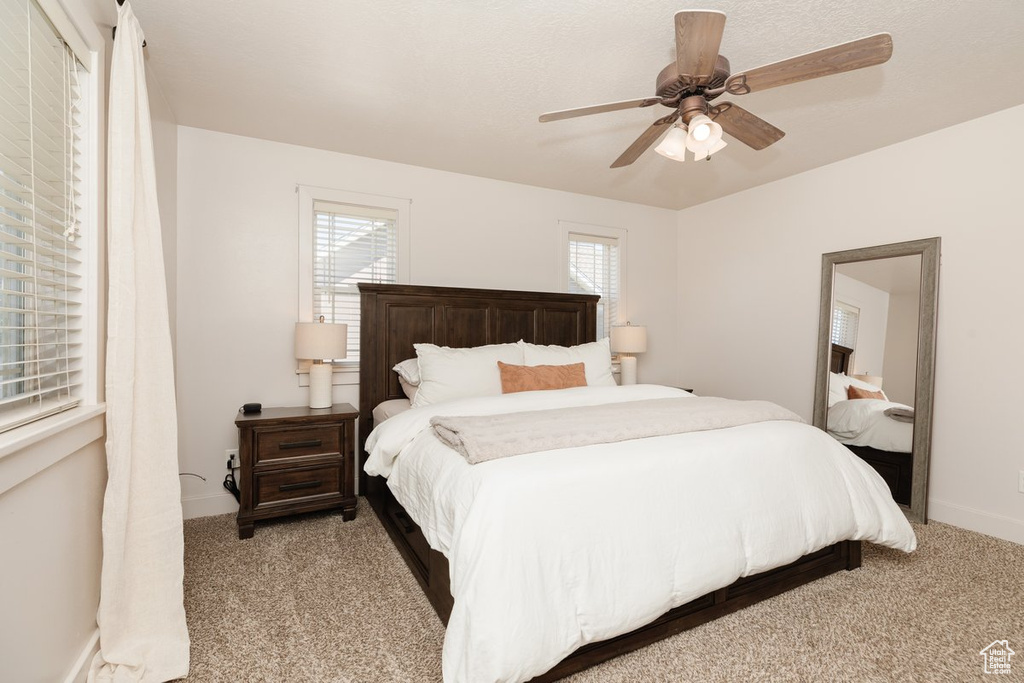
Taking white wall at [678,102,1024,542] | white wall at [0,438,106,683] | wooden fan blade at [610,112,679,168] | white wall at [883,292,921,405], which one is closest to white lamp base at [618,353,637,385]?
white wall at [678,102,1024,542]

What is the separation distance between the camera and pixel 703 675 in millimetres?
1623

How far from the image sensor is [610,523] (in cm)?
161

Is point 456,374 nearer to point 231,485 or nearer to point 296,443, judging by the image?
point 296,443

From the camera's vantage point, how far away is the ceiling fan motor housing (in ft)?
5.96

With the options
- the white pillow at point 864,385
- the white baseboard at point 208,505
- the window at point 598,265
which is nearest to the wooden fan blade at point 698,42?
the window at point 598,265

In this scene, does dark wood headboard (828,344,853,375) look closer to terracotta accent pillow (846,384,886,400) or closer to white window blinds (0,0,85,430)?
terracotta accent pillow (846,384,886,400)

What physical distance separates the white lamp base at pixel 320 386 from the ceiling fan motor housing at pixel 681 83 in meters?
2.53

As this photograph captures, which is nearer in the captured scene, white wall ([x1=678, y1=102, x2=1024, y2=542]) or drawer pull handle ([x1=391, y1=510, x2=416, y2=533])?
drawer pull handle ([x1=391, y1=510, x2=416, y2=533])

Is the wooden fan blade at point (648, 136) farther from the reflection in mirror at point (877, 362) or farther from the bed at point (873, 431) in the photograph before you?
the bed at point (873, 431)

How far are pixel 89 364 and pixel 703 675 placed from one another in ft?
7.86

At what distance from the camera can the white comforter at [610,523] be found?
1410mm

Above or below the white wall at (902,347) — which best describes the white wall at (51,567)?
below

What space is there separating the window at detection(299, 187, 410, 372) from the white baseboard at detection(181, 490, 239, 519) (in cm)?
115

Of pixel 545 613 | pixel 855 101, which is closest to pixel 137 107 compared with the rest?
pixel 545 613
